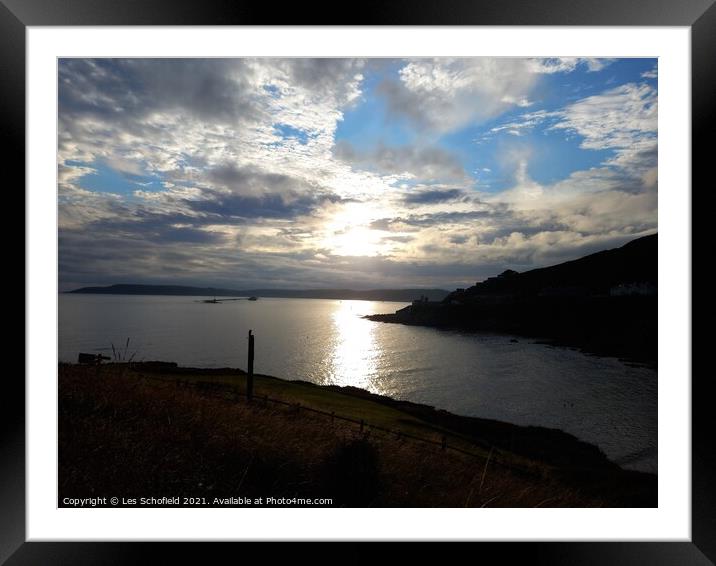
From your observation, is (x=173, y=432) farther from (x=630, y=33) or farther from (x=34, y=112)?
(x=630, y=33)

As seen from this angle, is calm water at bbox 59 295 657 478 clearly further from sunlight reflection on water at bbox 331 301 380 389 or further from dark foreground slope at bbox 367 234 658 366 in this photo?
dark foreground slope at bbox 367 234 658 366

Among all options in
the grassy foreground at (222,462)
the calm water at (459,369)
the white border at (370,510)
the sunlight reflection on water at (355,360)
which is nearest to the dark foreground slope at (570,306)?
the calm water at (459,369)

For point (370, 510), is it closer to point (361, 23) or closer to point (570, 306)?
point (361, 23)

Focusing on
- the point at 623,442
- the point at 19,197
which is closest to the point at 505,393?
the point at 623,442

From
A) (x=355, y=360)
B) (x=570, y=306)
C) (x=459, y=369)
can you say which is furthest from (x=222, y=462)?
(x=570, y=306)

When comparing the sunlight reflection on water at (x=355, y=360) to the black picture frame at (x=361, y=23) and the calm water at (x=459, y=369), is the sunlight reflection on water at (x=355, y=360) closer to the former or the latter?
the calm water at (x=459, y=369)

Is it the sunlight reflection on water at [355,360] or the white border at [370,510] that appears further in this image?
the sunlight reflection on water at [355,360]

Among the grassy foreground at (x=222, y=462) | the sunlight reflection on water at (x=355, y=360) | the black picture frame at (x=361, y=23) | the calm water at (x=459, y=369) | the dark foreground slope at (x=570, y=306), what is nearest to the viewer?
the black picture frame at (x=361, y=23)
